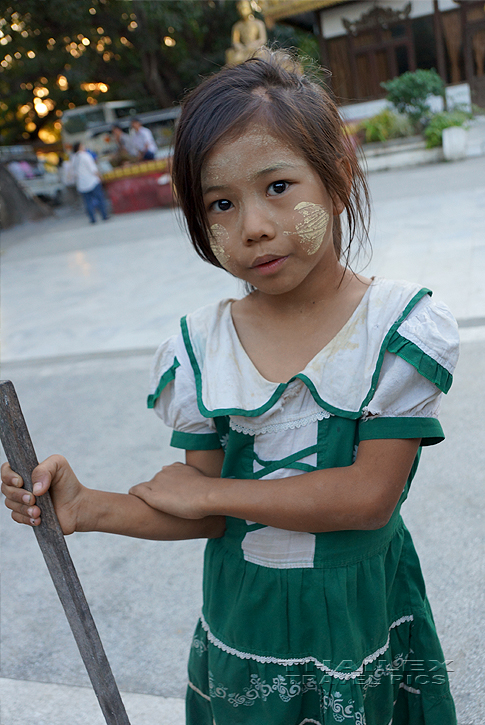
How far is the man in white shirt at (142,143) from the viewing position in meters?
12.6

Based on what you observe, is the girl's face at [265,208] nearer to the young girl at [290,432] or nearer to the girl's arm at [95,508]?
the young girl at [290,432]

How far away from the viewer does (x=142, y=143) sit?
12.7 metres

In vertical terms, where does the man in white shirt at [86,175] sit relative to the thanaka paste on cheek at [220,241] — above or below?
below

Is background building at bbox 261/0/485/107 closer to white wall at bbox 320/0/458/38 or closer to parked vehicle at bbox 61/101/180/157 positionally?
white wall at bbox 320/0/458/38

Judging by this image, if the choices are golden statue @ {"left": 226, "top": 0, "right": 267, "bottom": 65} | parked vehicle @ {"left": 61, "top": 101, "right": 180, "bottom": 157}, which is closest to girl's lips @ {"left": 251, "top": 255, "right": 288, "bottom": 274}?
golden statue @ {"left": 226, "top": 0, "right": 267, "bottom": 65}

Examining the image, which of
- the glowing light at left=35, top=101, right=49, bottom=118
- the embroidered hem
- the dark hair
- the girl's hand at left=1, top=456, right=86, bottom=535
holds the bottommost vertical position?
the embroidered hem

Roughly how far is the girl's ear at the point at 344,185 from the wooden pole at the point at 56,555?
56 centimetres

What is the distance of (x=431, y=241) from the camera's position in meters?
5.40

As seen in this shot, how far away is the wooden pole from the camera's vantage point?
0.83 metres

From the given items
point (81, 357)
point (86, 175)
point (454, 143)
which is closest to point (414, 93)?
point (454, 143)

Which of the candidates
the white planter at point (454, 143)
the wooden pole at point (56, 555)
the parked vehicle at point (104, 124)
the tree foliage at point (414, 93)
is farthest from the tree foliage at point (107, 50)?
the wooden pole at point (56, 555)

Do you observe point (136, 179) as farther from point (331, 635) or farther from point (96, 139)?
point (331, 635)

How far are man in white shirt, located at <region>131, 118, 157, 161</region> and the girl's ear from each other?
12333 millimetres

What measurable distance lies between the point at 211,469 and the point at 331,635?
33 centimetres
